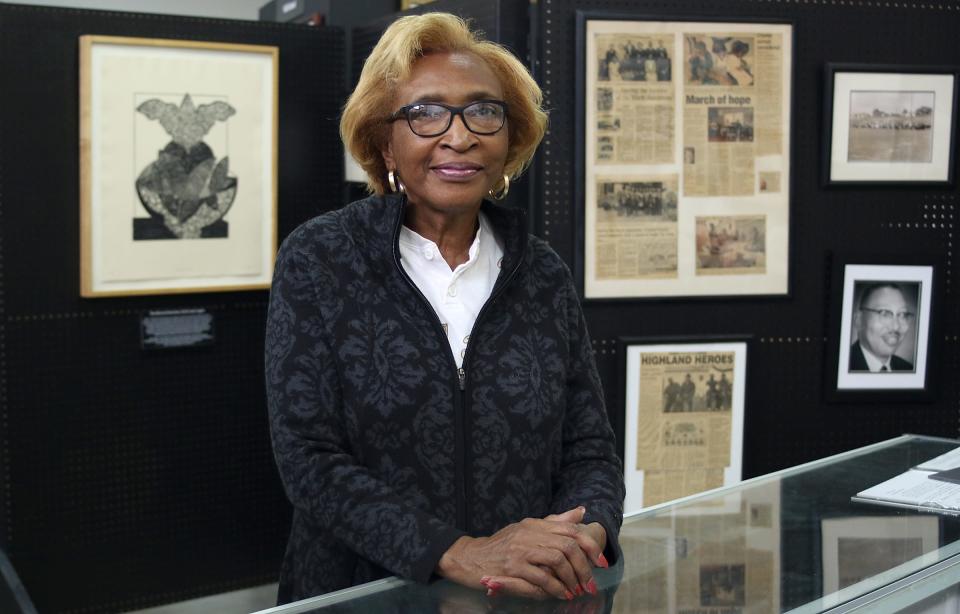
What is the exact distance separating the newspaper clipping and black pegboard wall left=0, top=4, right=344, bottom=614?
1.57m

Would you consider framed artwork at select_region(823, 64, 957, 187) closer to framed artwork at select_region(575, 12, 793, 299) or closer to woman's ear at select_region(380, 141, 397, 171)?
framed artwork at select_region(575, 12, 793, 299)

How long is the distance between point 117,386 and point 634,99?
2.01 meters

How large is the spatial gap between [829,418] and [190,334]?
2151 millimetres

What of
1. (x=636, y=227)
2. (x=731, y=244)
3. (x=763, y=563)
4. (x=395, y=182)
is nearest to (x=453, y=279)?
(x=395, y=182)

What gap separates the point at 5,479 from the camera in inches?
146

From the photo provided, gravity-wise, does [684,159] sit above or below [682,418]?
above

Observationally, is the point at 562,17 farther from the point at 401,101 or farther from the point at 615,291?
the point at 401,101

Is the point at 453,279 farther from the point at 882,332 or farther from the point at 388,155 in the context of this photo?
the point at 882,332

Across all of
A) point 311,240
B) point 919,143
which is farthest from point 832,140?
point 311,240

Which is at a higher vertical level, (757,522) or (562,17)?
(562,17)

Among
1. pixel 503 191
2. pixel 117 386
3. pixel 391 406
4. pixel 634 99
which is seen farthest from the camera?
pixel 117 386

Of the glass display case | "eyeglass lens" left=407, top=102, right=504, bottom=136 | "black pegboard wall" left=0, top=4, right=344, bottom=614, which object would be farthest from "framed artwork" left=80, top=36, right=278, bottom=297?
the glass display case

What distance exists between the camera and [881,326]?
3.27 metres

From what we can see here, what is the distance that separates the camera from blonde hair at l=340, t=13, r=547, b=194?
5.94 feet
